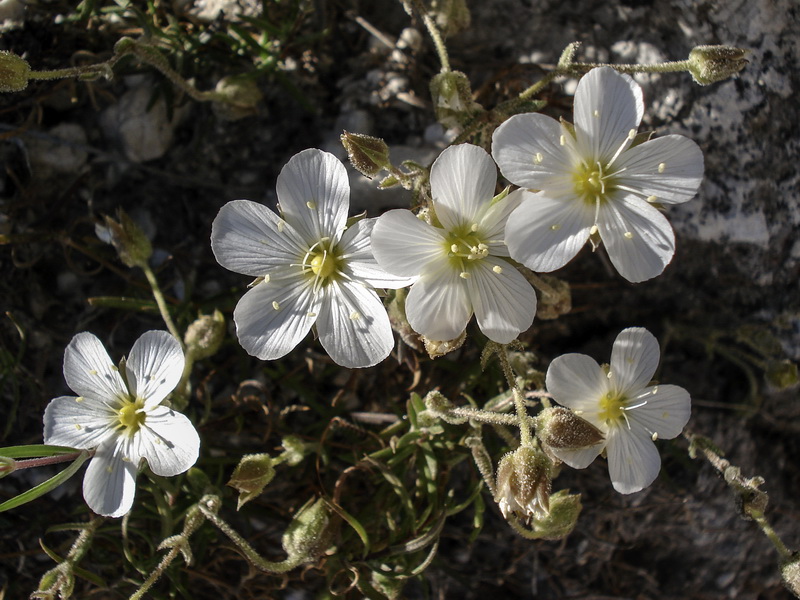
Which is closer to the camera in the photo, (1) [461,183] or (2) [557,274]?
(1) [461,183]

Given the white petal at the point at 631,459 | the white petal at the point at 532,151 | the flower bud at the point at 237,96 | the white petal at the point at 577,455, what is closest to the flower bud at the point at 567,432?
the white petal at the point at 577,455

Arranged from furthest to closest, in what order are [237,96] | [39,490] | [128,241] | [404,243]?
[237,96] < [128,241] < [39,490] < [404,243]

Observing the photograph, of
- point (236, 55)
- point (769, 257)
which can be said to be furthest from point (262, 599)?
point (769, 257)

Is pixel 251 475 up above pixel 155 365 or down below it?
below

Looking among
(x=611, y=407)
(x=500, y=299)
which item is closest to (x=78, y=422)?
(x=500, y=299)

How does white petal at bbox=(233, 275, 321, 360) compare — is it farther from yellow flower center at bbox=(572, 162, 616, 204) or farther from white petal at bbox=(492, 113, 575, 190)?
yellow flower center at bbox=(572, 162, 616, 204)

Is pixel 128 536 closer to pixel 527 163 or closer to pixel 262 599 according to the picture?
pixel 262 599

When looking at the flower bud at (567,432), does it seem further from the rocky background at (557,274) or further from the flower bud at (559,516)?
the rocky background at (557,274)

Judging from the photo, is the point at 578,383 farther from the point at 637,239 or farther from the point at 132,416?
the point at 132,416
